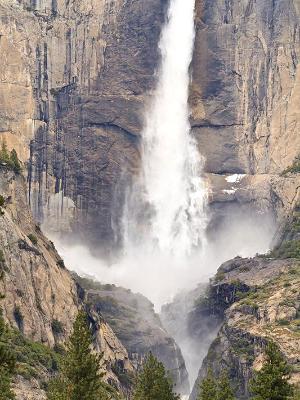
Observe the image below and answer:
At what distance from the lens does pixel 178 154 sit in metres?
171

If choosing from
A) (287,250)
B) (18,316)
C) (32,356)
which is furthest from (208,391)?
(287,250)

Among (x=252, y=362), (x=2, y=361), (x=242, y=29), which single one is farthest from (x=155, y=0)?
(x=2, y=361)

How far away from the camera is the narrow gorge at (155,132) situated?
158 meters

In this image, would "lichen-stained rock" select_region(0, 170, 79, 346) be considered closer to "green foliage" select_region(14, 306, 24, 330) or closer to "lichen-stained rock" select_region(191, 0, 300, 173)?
"green foliage" select_region(14, 306, 24, 330)

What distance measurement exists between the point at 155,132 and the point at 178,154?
5606 millimetres

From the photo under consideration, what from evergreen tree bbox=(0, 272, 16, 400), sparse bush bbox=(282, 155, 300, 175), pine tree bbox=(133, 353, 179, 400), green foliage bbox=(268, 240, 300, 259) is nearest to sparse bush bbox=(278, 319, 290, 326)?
green foliage bbox=(268, 240, 300, 259)

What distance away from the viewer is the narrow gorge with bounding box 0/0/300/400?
518ft

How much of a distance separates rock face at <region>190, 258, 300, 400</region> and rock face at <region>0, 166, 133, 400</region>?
1147 cm

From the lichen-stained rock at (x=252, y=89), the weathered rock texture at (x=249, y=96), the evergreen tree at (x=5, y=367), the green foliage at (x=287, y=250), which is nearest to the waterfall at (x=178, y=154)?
the weathered rock texture at (x=249, y=96)

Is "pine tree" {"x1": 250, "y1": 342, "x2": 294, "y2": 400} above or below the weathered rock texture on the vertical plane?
below

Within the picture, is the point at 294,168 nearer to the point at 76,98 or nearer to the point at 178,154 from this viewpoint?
the point at 178,154

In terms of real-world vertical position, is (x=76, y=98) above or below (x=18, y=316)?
above

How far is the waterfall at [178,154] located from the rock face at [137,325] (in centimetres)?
2364

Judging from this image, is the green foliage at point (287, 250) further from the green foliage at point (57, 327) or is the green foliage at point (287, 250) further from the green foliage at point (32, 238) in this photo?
the green foliage at point (57, 327)
